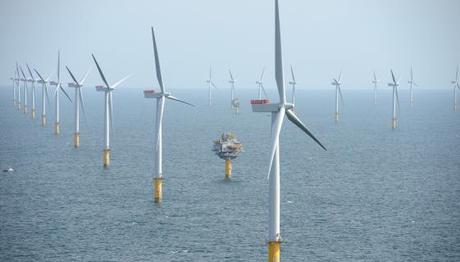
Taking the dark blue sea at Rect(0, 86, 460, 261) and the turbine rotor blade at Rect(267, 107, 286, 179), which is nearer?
the turbine rotor blade at Rect(267, 107, 286, 179)

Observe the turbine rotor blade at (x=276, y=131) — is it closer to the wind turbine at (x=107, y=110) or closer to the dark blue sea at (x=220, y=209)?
the dark blue sea at (x=220, y=209)

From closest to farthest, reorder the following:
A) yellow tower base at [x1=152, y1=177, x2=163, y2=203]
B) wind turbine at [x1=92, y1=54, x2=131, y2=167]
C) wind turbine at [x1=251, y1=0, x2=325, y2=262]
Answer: wind turbine at [x1=251, y1=0, x2=325, y2=262], yellow tower base at [x1=152, y1=177, x2=163, y2=203], wind turbine at [x1=92, y1=54, x2=131, y2=167]

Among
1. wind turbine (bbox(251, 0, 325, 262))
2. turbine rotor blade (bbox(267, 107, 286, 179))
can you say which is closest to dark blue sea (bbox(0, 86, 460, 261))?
wind turbine (bbox(251, 0, 325, 262))

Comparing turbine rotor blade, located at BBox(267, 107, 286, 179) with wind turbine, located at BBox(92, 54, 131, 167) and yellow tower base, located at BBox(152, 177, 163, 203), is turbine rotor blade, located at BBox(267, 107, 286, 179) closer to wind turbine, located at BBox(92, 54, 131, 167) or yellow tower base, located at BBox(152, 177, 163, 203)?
yellow tower base, located at BBox(152, 177, 163, 203)

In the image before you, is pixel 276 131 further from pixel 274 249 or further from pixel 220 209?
pixel 220 209

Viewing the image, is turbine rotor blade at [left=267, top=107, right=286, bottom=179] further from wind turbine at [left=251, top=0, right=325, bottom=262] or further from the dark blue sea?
the dark blue sea

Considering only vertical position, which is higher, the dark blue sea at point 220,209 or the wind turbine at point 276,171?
the wind turbine at point 276,171

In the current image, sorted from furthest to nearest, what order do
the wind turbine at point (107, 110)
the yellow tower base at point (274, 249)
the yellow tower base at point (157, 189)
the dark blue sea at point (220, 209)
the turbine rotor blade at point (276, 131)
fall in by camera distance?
the wind turbine at point (107, 110), the yellow tower base at point (157, 189), the dark blue sea at point (220, 209), the yellow tower base at point (274, 249), the turbine rotor blade at point (276, 131)

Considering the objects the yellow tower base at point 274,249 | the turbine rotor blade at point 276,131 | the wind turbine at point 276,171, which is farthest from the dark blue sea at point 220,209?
the turbine rotor blade at point 276,131

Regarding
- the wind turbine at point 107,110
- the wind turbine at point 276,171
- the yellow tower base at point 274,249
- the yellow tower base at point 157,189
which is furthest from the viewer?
the wind turbine at point 107,110

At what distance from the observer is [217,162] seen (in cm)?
15825

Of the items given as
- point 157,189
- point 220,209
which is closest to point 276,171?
point 220,209

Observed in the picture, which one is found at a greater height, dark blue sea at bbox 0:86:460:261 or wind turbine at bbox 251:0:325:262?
wind turbine at bbox 251:0:325:262

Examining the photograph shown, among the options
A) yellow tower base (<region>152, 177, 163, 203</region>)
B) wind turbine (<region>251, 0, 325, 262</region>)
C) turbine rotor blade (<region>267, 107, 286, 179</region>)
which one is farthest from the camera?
yellow tower base (<region>152, 177, 163, 203</region>)
